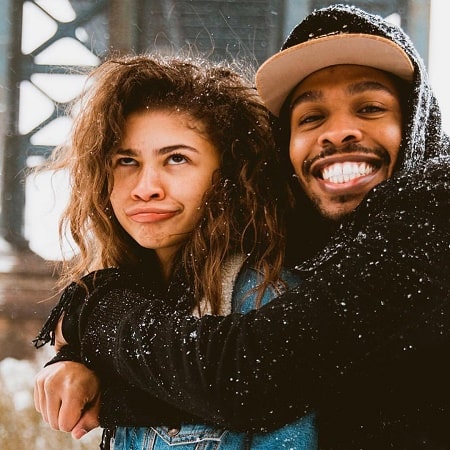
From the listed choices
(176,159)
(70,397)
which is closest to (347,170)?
(176,159)

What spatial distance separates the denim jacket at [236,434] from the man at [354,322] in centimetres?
3

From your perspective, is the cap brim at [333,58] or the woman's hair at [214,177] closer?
the cap brim at [333,58]

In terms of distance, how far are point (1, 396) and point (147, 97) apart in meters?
2.23

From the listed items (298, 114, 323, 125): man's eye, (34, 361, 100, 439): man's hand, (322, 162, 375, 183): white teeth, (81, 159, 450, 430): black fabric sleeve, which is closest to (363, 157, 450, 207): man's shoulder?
(81, 159, 450, 430): black fabric sleeve

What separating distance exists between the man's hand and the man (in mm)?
55

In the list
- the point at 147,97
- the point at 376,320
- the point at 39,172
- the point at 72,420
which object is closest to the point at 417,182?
the point at 376,320

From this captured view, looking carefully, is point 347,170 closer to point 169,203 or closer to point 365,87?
point 365,87

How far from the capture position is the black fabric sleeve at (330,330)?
779 mm

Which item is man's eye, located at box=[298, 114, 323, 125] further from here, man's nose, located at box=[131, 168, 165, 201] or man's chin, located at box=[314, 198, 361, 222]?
man's nose, located at box=[131, 168, 165, 201]

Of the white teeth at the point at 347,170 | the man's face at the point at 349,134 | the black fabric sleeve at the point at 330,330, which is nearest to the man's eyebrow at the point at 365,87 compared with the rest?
the man's face at the point at 349,134

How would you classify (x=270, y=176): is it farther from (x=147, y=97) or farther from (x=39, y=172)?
(x=39, y=172)

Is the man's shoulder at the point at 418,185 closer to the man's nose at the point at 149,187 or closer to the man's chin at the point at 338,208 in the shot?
the man's chin at the point at 338,208

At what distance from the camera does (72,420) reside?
1052 millimetres

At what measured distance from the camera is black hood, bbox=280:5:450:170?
99 cm
